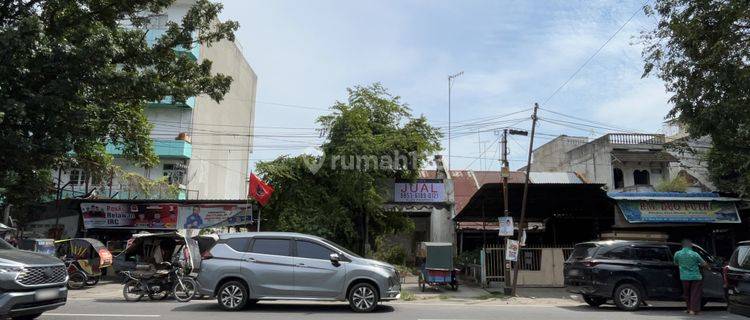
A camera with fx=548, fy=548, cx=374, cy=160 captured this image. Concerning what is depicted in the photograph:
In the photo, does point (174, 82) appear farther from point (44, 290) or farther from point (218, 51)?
point (218, 51)

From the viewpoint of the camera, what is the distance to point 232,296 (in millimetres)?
11914

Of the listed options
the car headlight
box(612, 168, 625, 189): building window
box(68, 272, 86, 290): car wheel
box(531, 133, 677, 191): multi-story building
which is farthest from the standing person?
box(612, 168, 625, 189): building window

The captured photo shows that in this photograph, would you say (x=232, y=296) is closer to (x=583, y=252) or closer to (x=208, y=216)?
(x=583, y=252)

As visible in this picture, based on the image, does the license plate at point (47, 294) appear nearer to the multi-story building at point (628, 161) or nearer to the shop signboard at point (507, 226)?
the shop signboard at point (507, 226)

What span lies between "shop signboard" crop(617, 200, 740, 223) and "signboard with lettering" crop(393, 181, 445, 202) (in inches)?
295

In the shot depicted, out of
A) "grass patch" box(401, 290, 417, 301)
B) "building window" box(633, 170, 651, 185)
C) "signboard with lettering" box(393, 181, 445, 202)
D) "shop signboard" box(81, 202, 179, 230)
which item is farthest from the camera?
"building window" box(633, 170, 651, 185)

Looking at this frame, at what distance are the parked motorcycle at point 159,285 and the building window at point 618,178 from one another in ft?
90.0

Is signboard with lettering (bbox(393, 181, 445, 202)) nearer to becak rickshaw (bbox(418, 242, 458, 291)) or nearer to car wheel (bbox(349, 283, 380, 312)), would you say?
becak rickshaw (bbox(418, 242, 458, 291))

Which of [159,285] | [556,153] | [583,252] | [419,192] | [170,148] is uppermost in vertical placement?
[556,153]

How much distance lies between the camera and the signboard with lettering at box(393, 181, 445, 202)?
77.7 feet

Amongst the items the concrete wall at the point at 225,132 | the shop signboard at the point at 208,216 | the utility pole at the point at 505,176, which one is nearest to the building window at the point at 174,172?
the concrete wall at the point at 225,132

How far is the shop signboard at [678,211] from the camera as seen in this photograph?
19391 mm

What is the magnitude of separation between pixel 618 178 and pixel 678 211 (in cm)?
1465

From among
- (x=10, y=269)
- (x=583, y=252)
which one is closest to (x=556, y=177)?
(x=583, y=252)
